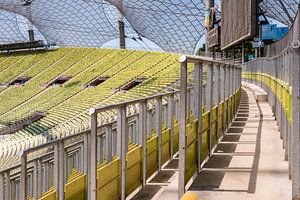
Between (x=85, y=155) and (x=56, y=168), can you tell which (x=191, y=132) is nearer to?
(x=85, y=155)

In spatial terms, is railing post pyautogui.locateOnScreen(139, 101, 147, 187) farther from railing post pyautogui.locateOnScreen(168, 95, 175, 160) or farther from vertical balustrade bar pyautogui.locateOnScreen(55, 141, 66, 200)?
vertical balustrade bar pyautogui.locateOnScreen(55, 141, 66, 200)

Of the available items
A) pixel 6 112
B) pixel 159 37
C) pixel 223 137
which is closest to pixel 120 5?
pixel 159 37

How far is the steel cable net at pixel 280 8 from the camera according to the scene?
2055 inches

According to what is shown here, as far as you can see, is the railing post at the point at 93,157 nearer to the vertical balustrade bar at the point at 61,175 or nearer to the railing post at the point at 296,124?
the vertical balustrade bar at the point at 61,175

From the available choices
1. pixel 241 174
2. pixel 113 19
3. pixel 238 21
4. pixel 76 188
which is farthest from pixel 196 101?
pixel 113 19

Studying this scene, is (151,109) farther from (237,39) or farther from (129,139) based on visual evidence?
(237,39)

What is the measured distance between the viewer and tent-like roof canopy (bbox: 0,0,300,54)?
66.8m

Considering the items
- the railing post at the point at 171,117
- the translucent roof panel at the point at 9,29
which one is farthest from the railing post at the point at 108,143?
the translucent roof panel at the point at 9,29

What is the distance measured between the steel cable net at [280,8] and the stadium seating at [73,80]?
15.0 metres

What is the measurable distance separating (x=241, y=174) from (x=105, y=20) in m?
70.6

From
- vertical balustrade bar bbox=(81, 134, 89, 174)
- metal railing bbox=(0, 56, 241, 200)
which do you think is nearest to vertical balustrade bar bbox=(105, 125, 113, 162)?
metal railing bbox=(0, 56, 241, 200)

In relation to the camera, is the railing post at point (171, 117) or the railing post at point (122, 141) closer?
the railing post at point (122, 141)

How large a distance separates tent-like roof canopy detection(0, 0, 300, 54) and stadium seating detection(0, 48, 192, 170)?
42.5ft

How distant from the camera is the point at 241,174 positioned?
7266 mm
